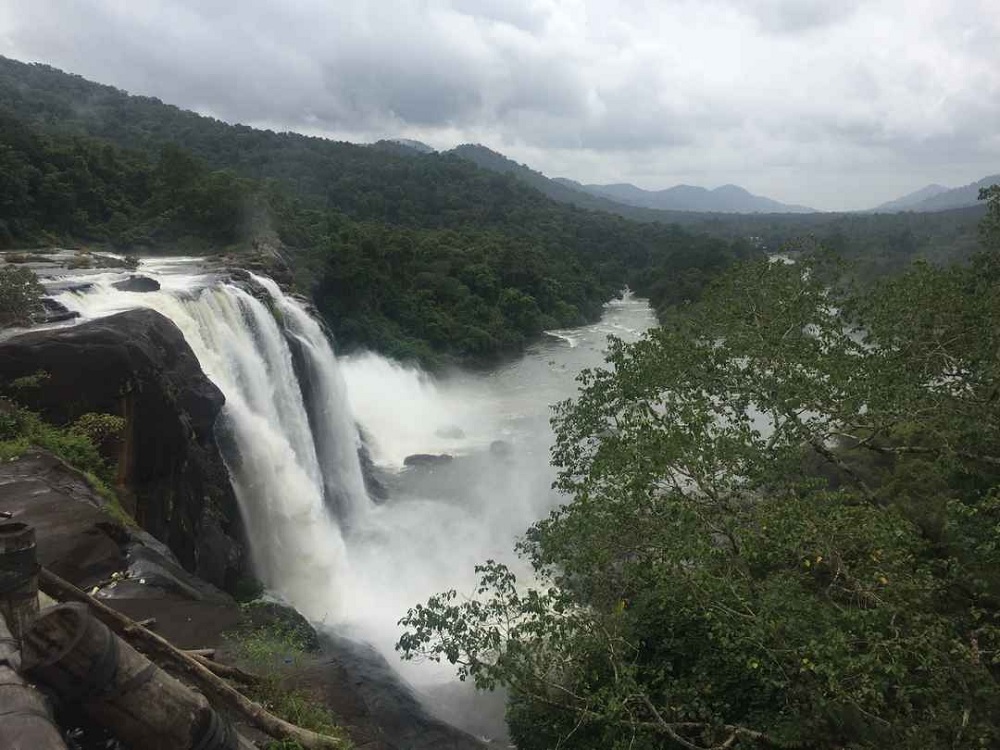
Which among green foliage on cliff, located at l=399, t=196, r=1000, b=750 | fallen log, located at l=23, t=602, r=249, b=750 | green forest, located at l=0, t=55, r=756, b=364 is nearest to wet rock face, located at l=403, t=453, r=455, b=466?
green forest, located at l=0, t=55, r=756, b=364

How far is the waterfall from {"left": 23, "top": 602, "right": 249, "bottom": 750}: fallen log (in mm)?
10250

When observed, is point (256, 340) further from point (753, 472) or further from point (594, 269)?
point (594, 269)

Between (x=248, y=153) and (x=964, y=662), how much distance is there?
85.3m

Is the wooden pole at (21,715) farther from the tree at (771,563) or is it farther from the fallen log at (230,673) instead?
the tree at (771,563)

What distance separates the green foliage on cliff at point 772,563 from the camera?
18.6ft

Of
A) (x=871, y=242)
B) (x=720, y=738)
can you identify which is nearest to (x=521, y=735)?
(x=720, y=738)

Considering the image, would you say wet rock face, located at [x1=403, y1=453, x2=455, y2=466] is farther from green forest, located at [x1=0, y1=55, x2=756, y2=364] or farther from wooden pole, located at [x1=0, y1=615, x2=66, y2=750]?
wooden pole, located at [x1=0, y1=615, x2=66, y2=750]

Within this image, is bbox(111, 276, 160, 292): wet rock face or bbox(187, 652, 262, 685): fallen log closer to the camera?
bbox(187, 652, 262, 685): fallen log

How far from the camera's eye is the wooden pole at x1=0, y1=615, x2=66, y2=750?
2.56 meters

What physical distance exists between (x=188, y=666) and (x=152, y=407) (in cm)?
644

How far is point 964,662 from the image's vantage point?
17.7ft

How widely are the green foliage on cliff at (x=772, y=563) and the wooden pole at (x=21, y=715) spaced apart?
418 centimetres

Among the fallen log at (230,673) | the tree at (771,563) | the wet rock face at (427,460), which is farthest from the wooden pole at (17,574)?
the wet rock face at (427,460)

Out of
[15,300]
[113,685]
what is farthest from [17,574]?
[15,300]
